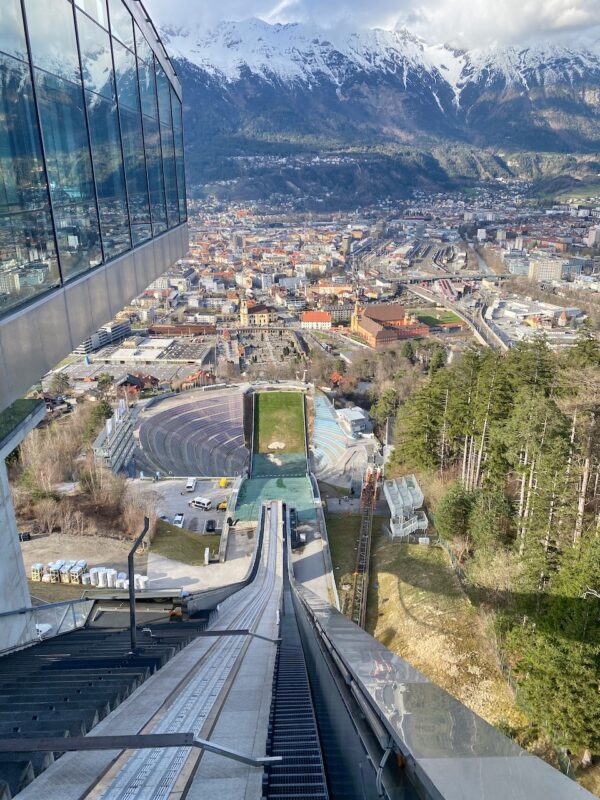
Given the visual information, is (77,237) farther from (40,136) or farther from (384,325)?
(384,325)

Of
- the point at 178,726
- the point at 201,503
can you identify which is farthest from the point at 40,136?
the point at 201,503

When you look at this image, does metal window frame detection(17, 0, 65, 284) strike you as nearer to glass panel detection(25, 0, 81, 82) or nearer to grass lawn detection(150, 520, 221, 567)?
glass panel detection(25, 0, 81, 82)

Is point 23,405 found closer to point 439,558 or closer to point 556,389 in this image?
point 439,558

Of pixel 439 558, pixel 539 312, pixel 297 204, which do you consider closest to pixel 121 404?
pixel 439 558

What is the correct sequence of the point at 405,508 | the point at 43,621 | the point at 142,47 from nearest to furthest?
the point at 142,47
the point at 43,621
the point at 405,508

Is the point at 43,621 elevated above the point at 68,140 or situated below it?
below

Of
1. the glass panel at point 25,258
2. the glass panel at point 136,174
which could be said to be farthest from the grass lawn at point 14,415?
the glass panel at point 136,174
